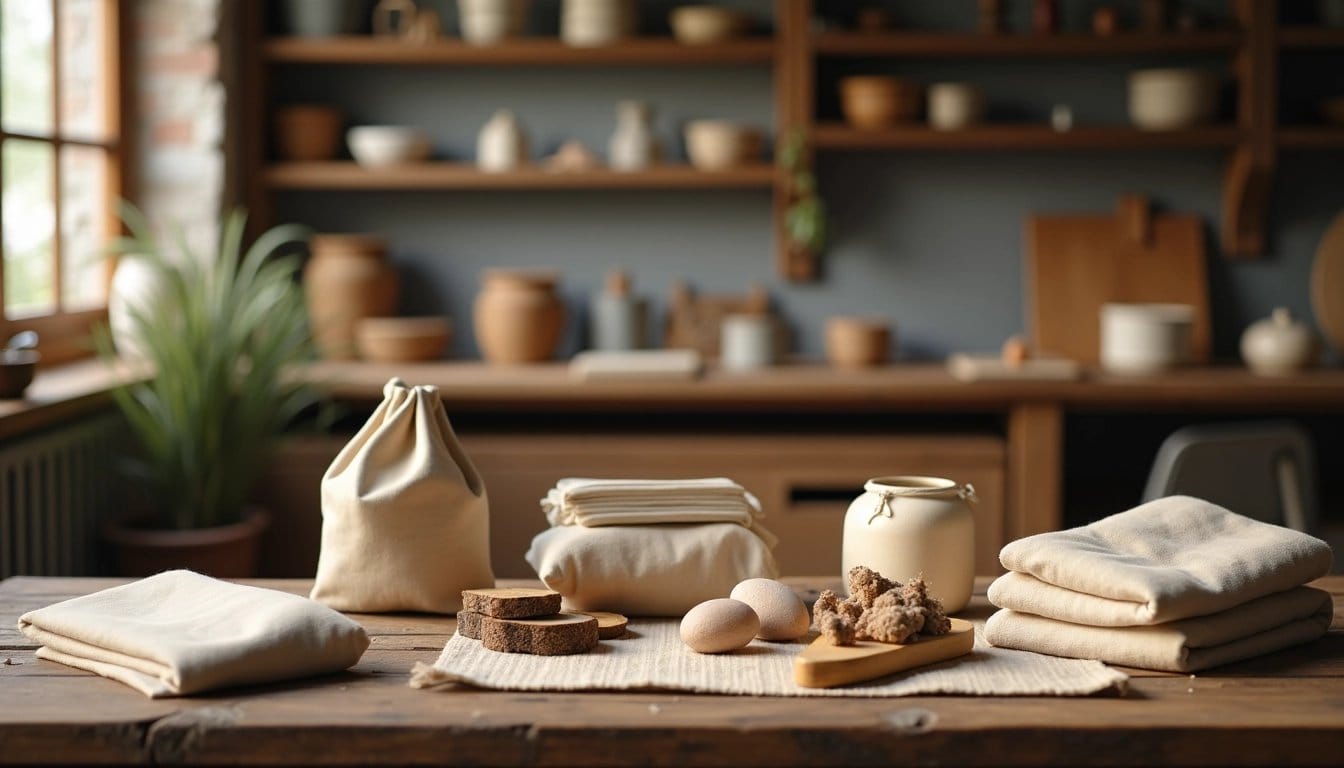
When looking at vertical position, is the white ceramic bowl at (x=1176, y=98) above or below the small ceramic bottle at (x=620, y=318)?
above

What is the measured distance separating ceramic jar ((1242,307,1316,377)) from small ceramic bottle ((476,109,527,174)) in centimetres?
221

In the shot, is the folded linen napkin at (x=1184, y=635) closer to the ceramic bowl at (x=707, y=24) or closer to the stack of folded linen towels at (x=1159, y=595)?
the stack of folded linen towels at (x=1159, y=595)

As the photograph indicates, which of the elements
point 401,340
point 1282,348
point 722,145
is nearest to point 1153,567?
point 1282,348

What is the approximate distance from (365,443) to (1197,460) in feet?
5.63

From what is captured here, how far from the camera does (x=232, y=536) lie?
134 inches

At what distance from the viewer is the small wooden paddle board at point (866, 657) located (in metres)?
1.43

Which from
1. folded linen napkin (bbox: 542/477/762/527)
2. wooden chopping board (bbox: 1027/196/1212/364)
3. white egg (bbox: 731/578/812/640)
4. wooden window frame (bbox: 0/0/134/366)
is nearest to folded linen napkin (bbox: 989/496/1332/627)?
white egg (bbox: 731/578/812/640)

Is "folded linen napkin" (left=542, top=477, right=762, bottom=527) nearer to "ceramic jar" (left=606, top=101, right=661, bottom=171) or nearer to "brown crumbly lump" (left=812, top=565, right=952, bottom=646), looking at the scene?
"brown crumbly lump" (left=812, top=565, right=952, bottom=646)

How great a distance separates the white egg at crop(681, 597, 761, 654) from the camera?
1528 millimetres

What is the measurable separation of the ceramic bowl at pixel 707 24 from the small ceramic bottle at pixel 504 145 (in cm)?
56

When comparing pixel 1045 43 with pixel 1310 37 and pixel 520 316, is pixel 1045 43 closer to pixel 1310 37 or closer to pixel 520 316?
pixel 1310 37

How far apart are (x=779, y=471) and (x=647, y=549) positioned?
7.15 ft

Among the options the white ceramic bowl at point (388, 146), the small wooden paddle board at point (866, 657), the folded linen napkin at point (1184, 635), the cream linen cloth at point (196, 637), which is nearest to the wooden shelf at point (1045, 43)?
the white ceramic bowl at point (388, 146)

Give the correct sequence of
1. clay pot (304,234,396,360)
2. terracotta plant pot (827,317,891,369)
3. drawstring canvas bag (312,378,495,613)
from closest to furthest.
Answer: drawstring canvas bag (312,378,495,613)
terracotta plant pot (827,317,891,369)
clay pot (304,234,396,360)
